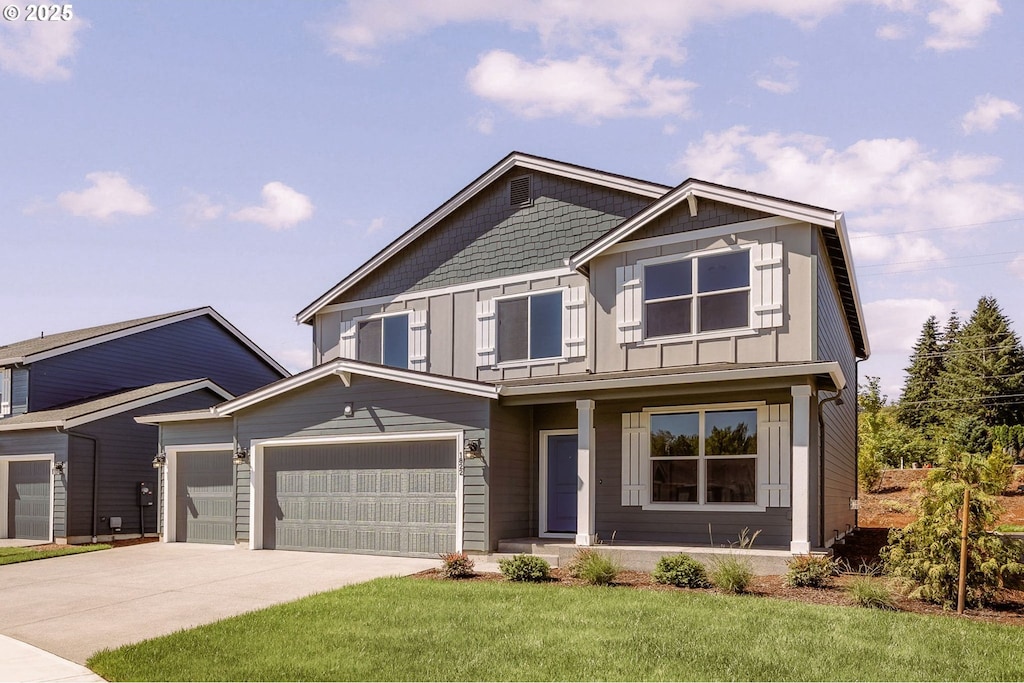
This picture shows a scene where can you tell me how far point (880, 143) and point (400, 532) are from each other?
14.2m

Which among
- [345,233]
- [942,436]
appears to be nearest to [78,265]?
[345,233]

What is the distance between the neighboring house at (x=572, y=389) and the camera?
45.4 feet

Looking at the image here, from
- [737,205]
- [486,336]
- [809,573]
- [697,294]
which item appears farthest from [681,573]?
[486,336]

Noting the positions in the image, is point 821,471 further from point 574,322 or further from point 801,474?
point 574,322

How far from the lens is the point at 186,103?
598 inches

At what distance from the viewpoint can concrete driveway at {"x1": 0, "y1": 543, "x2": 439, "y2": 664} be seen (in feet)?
32.6

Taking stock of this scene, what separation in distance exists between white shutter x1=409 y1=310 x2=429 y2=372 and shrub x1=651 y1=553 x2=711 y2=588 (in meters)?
7.89

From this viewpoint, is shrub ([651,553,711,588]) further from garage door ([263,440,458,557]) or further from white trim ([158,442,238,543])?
white trim ([158,442,238,543])

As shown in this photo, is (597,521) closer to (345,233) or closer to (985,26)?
(345,233)

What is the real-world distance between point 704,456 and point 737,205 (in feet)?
Result: 13.6

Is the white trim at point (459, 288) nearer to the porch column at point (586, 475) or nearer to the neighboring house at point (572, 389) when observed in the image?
the neighboring house at point (572, 389)

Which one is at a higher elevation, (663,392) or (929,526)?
(663,392)

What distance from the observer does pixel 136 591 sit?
12.5 meters

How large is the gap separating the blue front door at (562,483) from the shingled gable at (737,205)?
3.24 m
